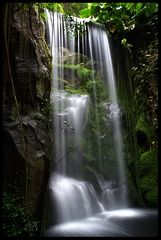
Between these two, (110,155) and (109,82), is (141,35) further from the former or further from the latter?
(110,155)

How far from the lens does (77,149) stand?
31.8 ft

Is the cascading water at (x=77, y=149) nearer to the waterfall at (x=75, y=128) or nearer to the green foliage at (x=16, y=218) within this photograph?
the waterfall at (x=75, y=128)

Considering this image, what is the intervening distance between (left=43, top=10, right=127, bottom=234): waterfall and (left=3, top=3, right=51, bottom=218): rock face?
108 centimetres


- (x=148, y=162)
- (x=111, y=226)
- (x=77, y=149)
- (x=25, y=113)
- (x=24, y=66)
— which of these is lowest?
(x=111, y=226)

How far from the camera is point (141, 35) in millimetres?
12312

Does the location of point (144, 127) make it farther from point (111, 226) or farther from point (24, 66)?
point (24, 66)

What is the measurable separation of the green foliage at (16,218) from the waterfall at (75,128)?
210cm

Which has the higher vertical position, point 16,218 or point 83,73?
point 83,73

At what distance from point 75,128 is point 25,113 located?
4219mm

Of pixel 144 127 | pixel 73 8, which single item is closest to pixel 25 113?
pixel 144 127

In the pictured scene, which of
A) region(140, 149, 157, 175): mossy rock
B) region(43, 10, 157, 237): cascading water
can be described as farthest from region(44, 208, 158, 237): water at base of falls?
region(140, 149, 157, 175): mossy rock

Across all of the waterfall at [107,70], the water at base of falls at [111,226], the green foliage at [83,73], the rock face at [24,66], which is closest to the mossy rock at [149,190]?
the water at base of falls at [111,226]

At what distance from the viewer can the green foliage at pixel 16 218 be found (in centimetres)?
445

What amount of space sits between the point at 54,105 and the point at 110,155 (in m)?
2.80
